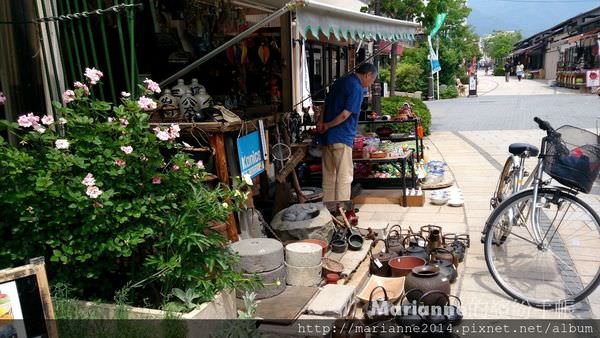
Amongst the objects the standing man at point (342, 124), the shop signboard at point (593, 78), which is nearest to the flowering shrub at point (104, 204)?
the standing man at point (342, 124)

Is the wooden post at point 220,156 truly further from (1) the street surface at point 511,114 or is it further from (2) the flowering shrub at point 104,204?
(1) the street surface at point 511,114

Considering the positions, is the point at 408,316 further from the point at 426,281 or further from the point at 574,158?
the point at 574,158

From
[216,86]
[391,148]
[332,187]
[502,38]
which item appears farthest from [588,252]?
[502,38]

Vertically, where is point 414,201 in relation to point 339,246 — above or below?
below

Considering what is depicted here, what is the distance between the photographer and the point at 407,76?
91.1ft

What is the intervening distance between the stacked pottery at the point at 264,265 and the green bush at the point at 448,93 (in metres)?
28.6

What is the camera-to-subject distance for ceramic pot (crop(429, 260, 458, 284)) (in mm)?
4374

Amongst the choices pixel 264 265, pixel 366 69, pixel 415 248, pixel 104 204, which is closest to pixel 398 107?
pixel 366 69

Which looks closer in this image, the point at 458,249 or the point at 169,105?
the point at 169,105

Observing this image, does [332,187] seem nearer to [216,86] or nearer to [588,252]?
[216,86]

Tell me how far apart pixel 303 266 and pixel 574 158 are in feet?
7.63

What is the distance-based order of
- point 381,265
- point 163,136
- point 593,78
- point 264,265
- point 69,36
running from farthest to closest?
point 593,78 < point 381,265 < point 264,265 < point 69,36 < point 163,136

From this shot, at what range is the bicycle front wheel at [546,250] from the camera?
401cm

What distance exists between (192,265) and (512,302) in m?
2.68
